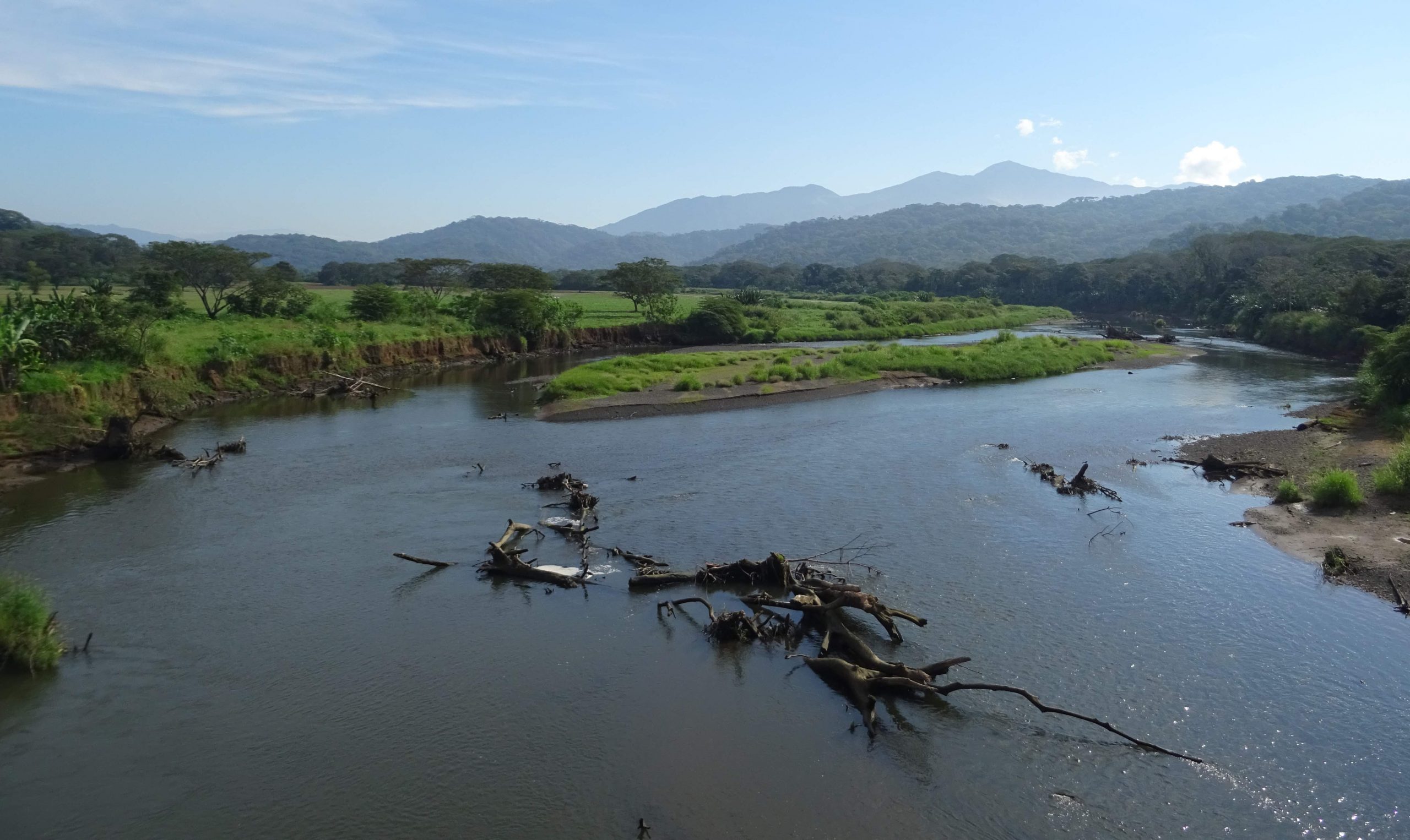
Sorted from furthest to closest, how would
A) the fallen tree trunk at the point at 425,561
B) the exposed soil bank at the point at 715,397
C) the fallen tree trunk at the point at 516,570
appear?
the exposed soil bank at the point at 715,397
the fallen tree trunk at the point at 516,570
the fallen tree trunk at the point at 425,561

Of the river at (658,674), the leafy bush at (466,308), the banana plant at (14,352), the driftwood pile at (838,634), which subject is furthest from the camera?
the leafy bush at (466,308)

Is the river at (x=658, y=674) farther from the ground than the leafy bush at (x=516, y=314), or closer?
closer

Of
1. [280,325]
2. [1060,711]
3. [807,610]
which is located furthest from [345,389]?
[1060,711]

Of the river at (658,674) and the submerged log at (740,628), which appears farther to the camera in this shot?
the submerged log at (740,628)

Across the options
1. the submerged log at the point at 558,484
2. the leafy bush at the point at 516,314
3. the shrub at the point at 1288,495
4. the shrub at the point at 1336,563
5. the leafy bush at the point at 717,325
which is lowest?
the shrub at the point at 1336,563

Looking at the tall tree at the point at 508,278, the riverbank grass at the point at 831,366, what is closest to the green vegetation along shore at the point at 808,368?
the riverbank grass at the point at 831,366

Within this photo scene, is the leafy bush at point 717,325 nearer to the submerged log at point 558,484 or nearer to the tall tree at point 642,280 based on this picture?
the tall tree at point 642,280

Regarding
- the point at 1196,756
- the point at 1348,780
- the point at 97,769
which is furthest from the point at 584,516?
the point at 1348,780
